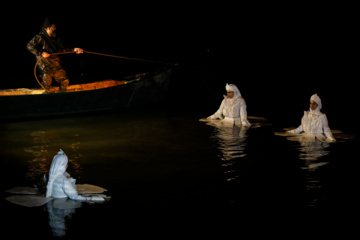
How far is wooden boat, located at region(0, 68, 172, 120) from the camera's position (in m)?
13.2

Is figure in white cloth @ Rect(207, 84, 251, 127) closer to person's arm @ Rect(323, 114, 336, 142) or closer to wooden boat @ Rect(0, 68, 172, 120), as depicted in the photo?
person's arm @ Rect(323, 114, 336, 142)

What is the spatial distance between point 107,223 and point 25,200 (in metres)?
1.27

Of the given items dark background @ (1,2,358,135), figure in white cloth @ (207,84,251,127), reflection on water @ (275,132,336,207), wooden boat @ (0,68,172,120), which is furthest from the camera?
dark background @ (1,2,358,135)

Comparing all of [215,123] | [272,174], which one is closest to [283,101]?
[215,123]

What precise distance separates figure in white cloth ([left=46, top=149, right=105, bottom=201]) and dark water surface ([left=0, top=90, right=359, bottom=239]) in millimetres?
182

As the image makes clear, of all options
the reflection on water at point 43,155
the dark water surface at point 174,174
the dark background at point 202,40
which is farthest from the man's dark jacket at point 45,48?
the dark background at point 202,40

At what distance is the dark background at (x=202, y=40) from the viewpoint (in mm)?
20719

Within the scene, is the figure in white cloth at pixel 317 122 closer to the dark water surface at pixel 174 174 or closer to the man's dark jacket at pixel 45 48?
the dark water surface at pixel 174 174

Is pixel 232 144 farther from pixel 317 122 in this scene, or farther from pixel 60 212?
pixel 60 212

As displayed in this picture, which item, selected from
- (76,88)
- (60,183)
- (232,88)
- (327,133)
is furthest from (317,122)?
(76,88)

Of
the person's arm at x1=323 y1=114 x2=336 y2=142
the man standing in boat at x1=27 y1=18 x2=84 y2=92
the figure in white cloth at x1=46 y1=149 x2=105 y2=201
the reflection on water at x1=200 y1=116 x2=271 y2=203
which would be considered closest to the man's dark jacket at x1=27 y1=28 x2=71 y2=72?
the man standing in boat at x1=27 y1=18 x2=84 y2=92

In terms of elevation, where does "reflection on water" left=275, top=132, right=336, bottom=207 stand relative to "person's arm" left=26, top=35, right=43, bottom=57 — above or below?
below

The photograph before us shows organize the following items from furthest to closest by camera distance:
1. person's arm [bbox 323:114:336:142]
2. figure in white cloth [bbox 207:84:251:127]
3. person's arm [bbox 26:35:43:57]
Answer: person's arm [bbox 26:35:43:57]
figure in white cloth [bbox 207:84:251:127]
person's arm [bbox 323:114:336:142]

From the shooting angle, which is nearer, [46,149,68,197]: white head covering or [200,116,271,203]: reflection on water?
[46,149,68,197]: white head covering
